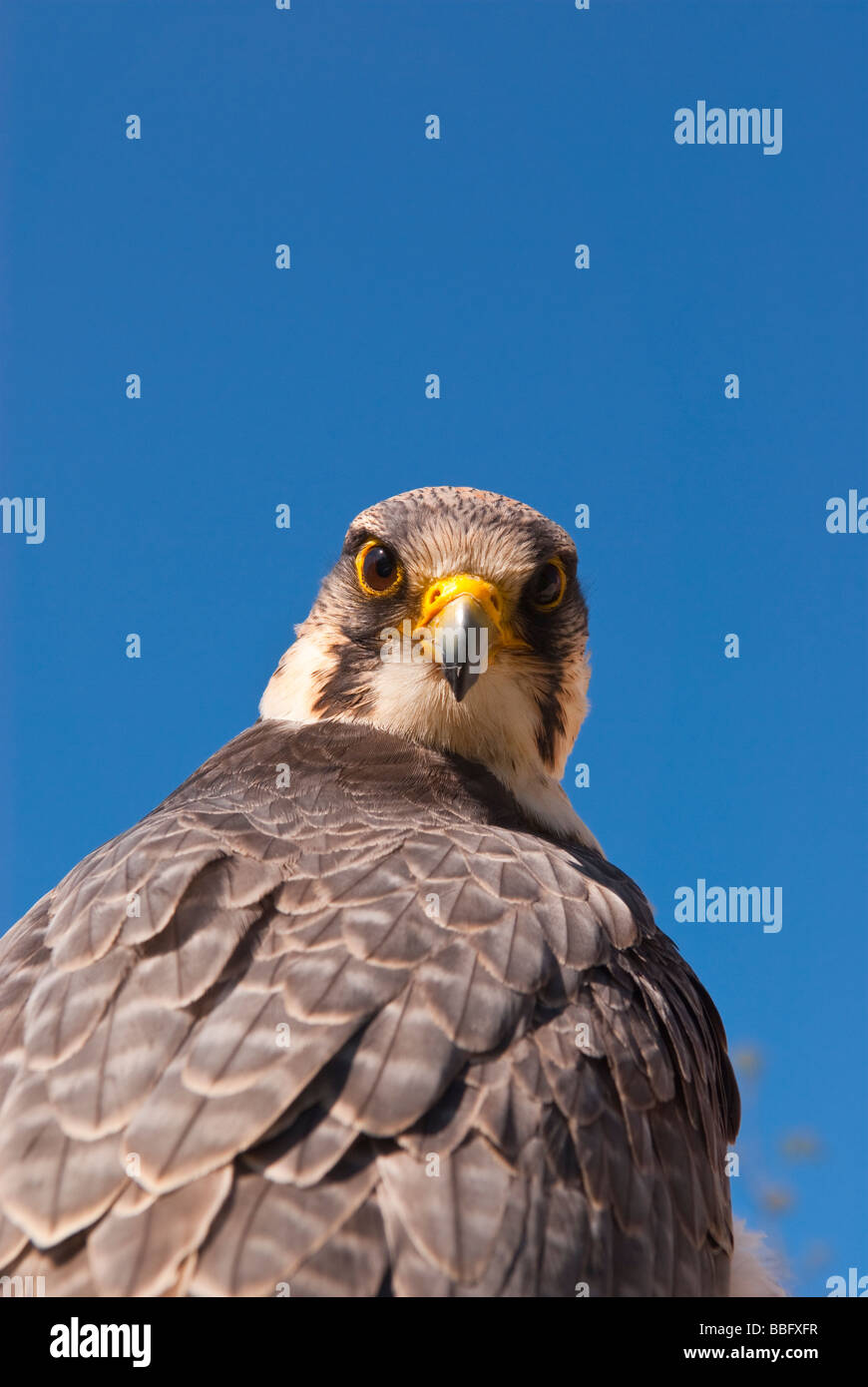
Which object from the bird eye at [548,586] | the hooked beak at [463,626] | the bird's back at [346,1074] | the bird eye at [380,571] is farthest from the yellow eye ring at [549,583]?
the bird's back at [346,1074]

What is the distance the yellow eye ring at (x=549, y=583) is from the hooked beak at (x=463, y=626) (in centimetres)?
15

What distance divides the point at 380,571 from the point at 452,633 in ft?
1.35

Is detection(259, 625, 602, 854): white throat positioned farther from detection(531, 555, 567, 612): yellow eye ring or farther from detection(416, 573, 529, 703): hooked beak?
detection(531, 555, 567, 612): yellow eye ring

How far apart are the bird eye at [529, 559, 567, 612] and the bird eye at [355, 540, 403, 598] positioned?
0.39 metres

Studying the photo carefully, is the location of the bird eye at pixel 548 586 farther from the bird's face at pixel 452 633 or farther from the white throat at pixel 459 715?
the white throat at pixel 459 715

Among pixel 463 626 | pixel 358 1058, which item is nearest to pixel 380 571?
pixel 463 626

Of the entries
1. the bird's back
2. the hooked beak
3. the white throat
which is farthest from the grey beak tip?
the bird's back

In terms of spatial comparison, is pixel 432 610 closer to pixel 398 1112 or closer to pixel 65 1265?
pixel 398 1112

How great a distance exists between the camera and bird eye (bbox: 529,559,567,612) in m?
3.63

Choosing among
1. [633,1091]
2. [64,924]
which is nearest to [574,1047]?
[633,1091]

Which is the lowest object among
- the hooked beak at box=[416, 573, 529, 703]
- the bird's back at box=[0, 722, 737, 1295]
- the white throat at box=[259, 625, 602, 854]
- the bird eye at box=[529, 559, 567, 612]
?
the bird's back at box=[0, 722, 737, 1295]

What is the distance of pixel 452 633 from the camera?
328cm

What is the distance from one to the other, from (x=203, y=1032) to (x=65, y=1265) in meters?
0.42
